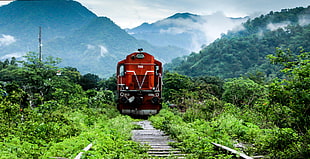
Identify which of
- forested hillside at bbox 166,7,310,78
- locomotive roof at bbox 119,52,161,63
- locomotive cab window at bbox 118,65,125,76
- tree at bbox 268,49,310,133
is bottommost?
tree at bbox 268,49,310,133

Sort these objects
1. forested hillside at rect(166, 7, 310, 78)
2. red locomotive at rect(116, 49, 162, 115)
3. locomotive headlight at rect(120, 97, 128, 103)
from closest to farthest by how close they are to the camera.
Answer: locomotive headlight at rect(120, 97, 128, 103) < red locomotive at rect(116, 49, 162, 115) < forested hillside at rect(166, 7, 310, 78)

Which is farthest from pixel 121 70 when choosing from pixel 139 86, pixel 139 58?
pixel 139 86

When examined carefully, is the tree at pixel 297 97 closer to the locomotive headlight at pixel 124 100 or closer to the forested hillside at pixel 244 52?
the locomotive headlight at pixel 124 100

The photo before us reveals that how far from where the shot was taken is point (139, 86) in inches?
704

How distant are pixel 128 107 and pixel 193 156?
40.1ft

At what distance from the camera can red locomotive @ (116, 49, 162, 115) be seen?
58.0 ft

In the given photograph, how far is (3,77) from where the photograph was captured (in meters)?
42.0

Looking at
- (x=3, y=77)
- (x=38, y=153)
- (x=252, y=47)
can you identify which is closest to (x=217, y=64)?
(x=252, y=47)

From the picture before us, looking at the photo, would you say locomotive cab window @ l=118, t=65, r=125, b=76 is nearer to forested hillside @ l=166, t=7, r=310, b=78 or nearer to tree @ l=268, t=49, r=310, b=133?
tree @ l=268, t=49, r=310, b=133

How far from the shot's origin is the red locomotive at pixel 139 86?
696 inches

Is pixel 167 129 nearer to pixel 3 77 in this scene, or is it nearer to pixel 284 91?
pixel 284 91

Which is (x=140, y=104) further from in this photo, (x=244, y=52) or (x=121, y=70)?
(x=244, y=52)

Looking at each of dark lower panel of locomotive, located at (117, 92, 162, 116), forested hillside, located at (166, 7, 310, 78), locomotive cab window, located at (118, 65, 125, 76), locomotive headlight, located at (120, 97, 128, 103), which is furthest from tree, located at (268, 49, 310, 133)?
forested hillside, located at (166, 7, 310, 78)

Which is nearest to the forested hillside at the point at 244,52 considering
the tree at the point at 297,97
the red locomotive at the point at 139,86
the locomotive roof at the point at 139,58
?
the locomotive roof at the point at 139,58
